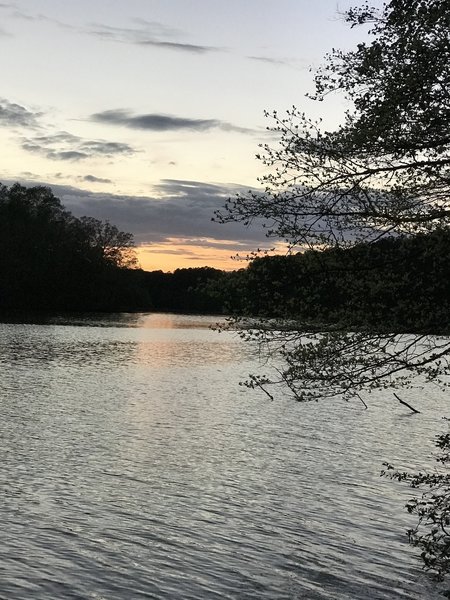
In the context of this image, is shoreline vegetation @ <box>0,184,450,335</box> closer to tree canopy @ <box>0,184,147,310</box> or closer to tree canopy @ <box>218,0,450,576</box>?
tree canopy @ <box>218,0,450,576</box>

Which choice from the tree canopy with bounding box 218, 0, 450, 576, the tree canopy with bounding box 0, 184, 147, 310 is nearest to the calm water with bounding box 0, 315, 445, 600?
the tree canopy with bounding box 218, 0, 450, 576

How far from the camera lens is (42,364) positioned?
44.9 meters

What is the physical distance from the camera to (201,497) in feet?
54.2

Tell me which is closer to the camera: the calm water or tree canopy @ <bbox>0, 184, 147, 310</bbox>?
the calm water

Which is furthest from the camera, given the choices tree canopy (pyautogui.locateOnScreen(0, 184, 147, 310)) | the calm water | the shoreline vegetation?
tree canopy (pyautogui.locateOnScreen(0, 184, 147, 310))

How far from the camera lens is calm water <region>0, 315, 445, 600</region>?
1162 centimetres

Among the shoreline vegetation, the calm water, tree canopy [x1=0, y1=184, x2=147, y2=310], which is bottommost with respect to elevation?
the calm water

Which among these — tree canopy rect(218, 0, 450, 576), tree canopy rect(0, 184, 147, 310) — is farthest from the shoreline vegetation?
tree canopy rect(0, 184, 147, 310)

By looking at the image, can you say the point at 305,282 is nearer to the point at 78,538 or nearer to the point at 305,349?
the point at 305,349

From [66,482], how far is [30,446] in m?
4.25

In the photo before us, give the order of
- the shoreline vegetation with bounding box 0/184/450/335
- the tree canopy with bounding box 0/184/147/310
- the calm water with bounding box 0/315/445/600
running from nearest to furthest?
the shoreline vegetation with bounding box 0/184/450/335 < the calm water with bounding box 0/315/445/600 < the tree canopy with bounding box 0/184/147/310

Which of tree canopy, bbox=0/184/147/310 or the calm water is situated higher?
tree canopy, bbox=0/184/147/310

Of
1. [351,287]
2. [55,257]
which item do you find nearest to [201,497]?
[351,287]

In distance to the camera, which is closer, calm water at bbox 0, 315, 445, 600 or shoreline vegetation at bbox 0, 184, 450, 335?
shoreline vegetation at bbox 0, 184, 450, 335
